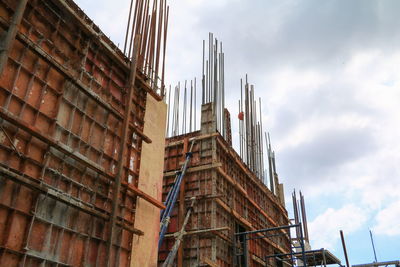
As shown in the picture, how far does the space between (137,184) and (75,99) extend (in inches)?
118

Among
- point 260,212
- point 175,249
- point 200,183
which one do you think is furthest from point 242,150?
point 175,249

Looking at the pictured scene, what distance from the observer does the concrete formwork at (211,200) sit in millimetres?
14242

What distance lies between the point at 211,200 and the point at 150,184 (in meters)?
4.36

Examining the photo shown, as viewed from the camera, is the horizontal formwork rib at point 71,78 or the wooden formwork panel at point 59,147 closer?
the wooden formwork panel at point 59,147

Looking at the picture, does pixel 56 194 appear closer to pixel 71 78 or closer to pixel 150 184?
pixel 71 78

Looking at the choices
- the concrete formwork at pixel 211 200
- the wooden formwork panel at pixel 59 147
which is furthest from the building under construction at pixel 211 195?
the wooden formwork panel at pixel 59 147

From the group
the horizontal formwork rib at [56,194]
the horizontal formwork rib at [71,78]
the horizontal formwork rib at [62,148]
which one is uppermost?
the horizontal formwork rib at [71,78]

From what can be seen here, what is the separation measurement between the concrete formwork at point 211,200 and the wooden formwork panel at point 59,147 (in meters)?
4.86

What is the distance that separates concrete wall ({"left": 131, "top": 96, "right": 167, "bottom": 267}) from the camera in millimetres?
10164

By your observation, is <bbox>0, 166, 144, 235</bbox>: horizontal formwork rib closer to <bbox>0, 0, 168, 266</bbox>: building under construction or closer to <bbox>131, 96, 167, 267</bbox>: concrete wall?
<bbox>0, 0, 168, 266</bbox>: building under construction

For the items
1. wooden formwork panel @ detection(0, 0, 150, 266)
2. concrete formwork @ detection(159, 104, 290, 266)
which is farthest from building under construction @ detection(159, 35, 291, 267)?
wooden formwork panel @ detection(0, 0, 150, 266)

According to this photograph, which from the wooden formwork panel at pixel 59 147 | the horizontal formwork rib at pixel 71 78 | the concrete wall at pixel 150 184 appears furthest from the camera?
the concrete wall at pixel 150 184

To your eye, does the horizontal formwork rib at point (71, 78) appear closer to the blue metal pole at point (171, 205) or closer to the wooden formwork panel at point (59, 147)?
the wooden formwork panel at point (59, 147)

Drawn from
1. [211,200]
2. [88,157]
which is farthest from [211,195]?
[88,157]
